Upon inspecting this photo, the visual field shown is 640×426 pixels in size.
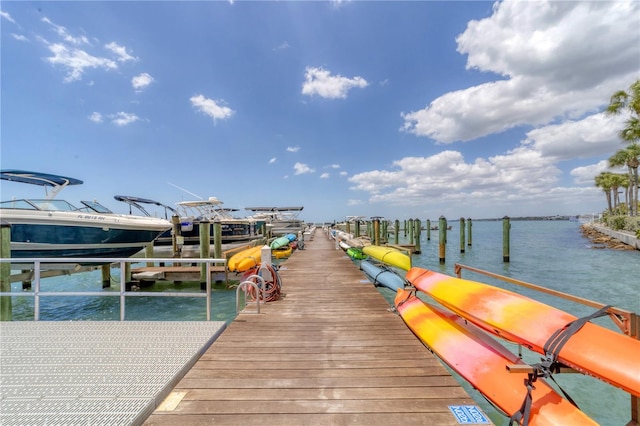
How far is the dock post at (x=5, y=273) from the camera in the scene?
5762 millimetres

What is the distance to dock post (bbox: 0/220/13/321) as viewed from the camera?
5.76 meters

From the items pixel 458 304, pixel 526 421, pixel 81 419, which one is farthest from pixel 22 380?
pixel 458 304

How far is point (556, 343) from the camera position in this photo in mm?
2389

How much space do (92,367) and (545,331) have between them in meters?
5.06

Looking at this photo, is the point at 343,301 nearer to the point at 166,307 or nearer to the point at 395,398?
the point at 395,398

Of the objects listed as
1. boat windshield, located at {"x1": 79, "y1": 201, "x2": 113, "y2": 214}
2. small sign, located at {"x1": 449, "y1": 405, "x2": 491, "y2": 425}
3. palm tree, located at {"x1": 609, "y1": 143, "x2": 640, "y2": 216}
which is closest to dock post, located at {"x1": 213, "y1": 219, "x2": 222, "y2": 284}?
boat windshield, located at {"x1": 79, "y1": 201, "x2": 113, "y2": 214}

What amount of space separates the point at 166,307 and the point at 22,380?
7.14 metres

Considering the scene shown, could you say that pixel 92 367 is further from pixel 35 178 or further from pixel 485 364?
pixel 35 178

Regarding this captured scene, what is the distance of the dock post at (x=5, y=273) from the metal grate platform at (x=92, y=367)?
2321 mm

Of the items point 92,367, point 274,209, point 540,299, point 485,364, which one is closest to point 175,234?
point 92,367

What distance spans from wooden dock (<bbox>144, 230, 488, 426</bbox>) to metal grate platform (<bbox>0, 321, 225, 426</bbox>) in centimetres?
21

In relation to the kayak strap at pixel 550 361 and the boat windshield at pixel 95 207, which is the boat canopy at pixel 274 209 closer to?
the boat windshield at pixel 95 207

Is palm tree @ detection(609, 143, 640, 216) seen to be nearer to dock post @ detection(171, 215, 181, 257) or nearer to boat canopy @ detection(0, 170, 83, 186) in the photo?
dock post @ detection(171, 215, 181, 257)

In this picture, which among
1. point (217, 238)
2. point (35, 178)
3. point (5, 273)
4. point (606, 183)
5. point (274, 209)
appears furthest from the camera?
point (606, 183)
